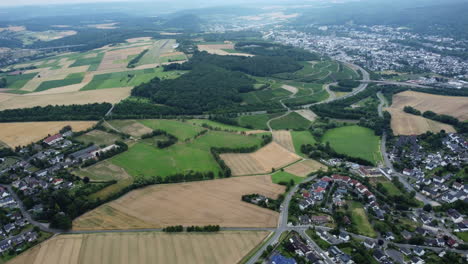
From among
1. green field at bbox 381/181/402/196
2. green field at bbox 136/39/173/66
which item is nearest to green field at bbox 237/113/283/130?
green field at bbox 381/181/402/196

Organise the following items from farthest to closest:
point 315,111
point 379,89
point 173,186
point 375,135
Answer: point 379,89 → point 315,111 → point 375,135 → point 173,186

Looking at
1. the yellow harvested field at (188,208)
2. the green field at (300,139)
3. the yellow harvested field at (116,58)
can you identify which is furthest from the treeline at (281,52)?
the yellow harvested field at (188,208)

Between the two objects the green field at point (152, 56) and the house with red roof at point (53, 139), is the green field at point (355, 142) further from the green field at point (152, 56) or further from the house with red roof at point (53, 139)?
the green field at point (152, 56)

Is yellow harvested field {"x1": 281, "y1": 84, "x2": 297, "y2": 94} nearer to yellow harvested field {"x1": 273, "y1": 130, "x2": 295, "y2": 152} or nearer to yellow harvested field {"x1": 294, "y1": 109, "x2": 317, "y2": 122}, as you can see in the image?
yellow harvested field {"x1": 294, "y1": 109, "x2": 317, "y2": 122}

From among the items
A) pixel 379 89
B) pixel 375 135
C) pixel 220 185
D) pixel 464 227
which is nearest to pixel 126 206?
pixel 220 185

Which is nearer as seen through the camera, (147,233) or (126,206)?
(147,233)

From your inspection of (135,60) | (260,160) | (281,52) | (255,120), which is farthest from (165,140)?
(281,52)

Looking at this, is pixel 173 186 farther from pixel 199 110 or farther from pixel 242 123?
pixel 199 110
